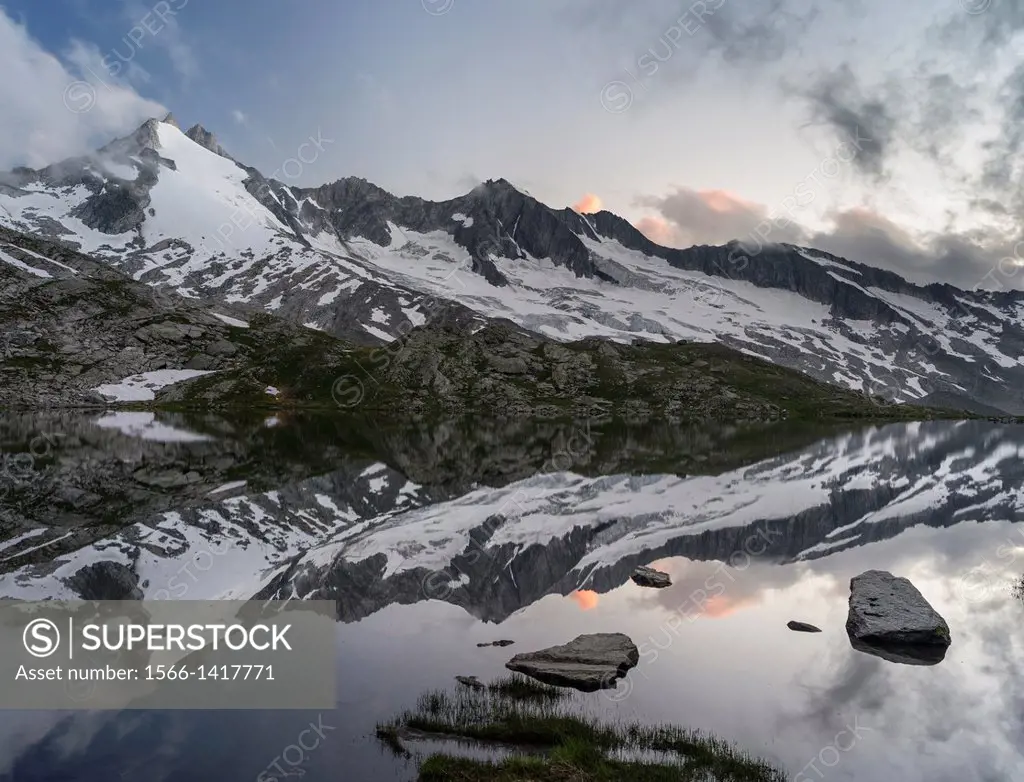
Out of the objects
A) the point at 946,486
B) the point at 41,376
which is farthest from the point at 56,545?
the point at 41,376

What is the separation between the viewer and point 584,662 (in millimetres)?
22078

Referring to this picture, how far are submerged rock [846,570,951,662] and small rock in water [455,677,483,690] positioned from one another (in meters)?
13.8

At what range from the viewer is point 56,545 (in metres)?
35.8

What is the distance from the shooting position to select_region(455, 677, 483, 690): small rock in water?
20.2 metres

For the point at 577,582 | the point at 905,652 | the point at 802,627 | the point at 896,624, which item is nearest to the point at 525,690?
the point at 802,627

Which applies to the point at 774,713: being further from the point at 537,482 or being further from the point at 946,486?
the point at 946,486

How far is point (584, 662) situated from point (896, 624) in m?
12.2

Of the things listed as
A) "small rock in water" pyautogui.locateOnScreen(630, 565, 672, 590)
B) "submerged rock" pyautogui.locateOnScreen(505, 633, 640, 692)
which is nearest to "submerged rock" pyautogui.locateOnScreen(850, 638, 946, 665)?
"submerged rock" pyautogui.locateOnScreen(505, 633, 640, 692)

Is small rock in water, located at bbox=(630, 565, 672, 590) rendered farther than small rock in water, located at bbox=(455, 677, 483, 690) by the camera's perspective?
Yes

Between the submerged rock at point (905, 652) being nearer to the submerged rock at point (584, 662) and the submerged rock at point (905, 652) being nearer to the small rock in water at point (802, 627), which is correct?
the small rock in water at point (802, 627)

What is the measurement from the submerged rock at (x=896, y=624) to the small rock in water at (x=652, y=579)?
828 centimetres

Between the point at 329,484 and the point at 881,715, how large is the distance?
49225 mm

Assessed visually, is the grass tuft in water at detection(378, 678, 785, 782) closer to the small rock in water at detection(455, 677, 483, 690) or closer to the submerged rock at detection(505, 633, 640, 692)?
the small rock in water at detection(455, 677, 483, 690)

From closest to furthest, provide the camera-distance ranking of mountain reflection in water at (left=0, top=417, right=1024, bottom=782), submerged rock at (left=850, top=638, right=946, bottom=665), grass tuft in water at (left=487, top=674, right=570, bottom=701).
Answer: mountain reflection in water at (left=0, top=417, right=1024, bottom=782), grass tuft in water at (left=487, top=674, right=570, bottom=701), submerged rock at (left=850, top=638, right=946, bottom=665)
